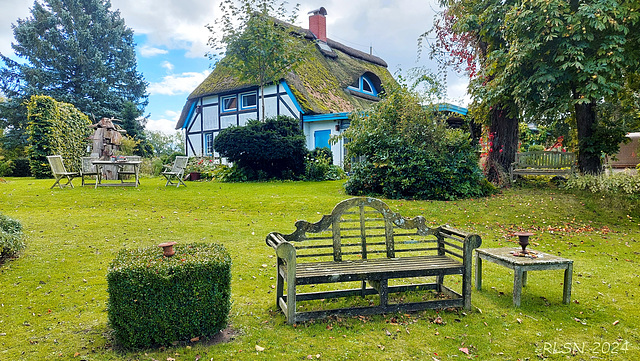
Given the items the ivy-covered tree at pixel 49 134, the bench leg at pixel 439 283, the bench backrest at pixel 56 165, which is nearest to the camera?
the bench leg at pixel 439 283

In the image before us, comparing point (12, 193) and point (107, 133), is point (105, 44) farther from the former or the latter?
point (12, 193)

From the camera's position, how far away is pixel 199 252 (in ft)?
10.3

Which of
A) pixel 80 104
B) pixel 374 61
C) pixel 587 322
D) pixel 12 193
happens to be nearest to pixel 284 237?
pixel 587 322

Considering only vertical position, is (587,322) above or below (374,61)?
below

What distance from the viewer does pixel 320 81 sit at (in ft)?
70.3

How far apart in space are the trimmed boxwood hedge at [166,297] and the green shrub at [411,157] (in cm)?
741

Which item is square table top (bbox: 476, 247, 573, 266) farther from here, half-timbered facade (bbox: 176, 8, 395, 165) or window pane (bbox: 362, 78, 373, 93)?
window pane (bbox: 362, 78, 373, 93)

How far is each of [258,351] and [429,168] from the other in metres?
7.84

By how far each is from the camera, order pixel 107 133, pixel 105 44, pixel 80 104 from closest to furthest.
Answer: pixel 107 133 < pixel 80 104 < pixel 105 44

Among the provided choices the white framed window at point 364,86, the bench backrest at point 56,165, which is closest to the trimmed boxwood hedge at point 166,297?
the bench backrest at point 56,165

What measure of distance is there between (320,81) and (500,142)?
11.7m

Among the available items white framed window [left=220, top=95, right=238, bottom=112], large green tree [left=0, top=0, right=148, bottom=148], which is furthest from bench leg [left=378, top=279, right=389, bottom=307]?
large green tree [left=0, top=0, right=148, bottom=148]

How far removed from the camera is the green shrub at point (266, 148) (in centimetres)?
1442

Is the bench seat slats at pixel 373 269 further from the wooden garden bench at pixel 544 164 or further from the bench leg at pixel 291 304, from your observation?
the wooden garden bench at pixel 544 164
